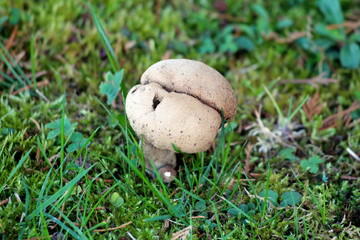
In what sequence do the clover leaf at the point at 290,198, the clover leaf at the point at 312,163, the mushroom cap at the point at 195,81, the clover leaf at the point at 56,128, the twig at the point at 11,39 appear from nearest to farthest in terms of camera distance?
1. the mushroom cap at the point at 195,81
2. the clover leaf at the point at 290,198
3. the clover leaf at the point at 56,128
4. the clover leaf at the point at 312,163
5. the twig at the point at 11,39

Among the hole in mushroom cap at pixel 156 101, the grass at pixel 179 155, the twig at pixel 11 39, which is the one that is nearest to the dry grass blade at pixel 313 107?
the grass at pixel 179 155

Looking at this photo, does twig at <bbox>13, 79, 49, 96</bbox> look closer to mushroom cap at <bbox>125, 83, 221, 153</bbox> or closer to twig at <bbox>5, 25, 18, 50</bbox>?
twig at <bbox>5, 25, 18, 50</bbox>


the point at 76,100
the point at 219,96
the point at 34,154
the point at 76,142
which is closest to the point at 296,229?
the point at 219,96

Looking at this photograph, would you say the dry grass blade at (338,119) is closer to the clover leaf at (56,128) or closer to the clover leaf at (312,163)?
the clover leaf at (312,163)

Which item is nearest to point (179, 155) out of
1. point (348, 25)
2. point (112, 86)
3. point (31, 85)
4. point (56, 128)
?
point (112, 86)

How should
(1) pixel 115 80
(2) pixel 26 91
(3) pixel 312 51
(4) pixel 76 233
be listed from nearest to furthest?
1. (4) pixel 76 233
2. (1) pixel 115 80
3. (2) pixel 26 91
4. (3) pixel 312 51

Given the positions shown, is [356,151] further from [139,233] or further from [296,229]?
[139,233]
